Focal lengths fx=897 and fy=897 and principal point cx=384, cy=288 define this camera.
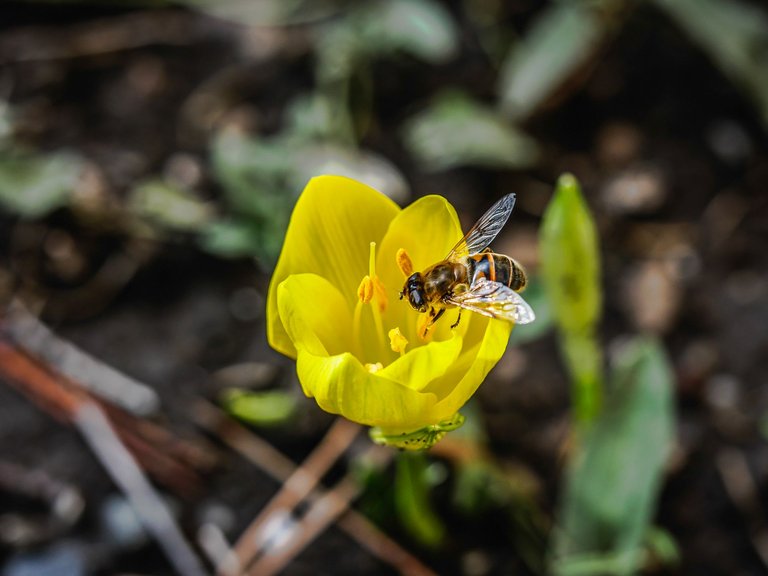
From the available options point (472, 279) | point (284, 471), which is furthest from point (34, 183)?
point (472, 279)

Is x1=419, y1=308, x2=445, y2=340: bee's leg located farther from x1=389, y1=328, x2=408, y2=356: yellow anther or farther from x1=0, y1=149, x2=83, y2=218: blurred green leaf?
x1=0, y1=149, x2=83, y2=218: blurred green leaf

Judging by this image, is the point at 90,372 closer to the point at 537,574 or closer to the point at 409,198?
the point at 409,198

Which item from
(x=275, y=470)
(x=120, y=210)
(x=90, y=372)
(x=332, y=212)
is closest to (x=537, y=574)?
(x=275, y=470)

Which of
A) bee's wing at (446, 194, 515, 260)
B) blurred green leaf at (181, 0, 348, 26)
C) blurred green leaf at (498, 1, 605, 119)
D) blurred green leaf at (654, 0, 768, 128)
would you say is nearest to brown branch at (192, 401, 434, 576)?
bee's wing at (446, 194, 515, 260)

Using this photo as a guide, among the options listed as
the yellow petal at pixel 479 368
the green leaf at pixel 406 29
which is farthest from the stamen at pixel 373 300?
the green leaf at pixel 406 29

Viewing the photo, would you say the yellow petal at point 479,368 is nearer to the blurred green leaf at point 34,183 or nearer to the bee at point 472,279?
the bee at point 472,279
